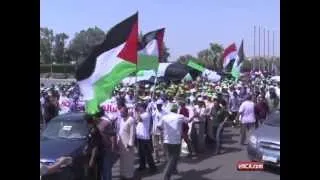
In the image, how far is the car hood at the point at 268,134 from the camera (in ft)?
41.1

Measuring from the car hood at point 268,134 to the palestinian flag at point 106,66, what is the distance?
4.32 meters

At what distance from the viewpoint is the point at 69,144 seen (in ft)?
33.6

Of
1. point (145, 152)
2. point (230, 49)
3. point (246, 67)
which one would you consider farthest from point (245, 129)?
point (246, 67)

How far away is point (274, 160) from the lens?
12.4 m

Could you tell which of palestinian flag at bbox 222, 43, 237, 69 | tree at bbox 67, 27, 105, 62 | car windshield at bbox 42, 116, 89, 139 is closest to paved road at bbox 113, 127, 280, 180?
car windshield at bbox 42, 116, 89, 139

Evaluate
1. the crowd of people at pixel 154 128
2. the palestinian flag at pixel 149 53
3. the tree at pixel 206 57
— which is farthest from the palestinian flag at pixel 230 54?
the tree at pixel 206 57

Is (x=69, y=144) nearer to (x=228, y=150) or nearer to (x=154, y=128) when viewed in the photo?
(x=154, y=128)

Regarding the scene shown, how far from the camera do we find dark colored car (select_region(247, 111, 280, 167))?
12383mm

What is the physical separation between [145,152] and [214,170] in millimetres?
1650

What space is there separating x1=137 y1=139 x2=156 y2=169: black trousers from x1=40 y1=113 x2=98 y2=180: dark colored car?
5.59 ft

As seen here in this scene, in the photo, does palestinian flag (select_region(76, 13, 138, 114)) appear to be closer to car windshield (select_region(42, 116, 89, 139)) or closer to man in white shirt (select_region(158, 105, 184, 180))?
car windshield (select_region(42, 116, 89, 139))
